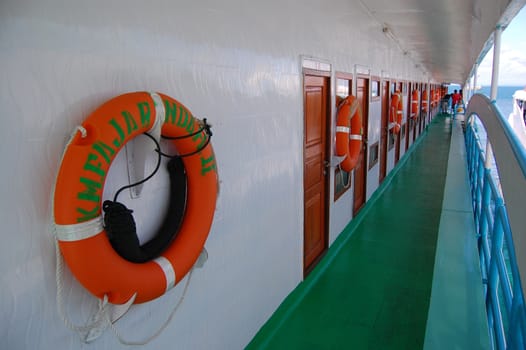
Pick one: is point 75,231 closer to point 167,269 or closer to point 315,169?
point 167,269

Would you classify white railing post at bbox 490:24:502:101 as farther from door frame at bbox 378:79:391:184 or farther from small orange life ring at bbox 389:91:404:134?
small orange life ring at bbox 389:91:404:134

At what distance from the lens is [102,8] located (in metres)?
1.13

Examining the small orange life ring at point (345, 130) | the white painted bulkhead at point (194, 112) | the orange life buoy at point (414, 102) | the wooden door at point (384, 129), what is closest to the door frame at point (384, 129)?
the wooden door at point (384, 129)

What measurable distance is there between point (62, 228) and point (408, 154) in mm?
9122

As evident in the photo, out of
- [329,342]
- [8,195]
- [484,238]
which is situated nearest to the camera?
[8,195]

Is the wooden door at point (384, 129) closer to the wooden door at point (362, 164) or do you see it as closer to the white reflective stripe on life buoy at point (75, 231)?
the wooden door at point (362, 164)

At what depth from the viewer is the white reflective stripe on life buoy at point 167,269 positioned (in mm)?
1216

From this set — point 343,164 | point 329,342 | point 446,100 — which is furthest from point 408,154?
point 446,100

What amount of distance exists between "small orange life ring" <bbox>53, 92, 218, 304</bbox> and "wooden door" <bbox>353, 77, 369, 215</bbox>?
3.30 meters

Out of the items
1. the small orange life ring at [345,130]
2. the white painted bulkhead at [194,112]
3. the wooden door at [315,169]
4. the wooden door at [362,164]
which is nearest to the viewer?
the white painted bulkhead at [194,112]

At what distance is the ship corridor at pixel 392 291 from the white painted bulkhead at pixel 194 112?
0.24 m

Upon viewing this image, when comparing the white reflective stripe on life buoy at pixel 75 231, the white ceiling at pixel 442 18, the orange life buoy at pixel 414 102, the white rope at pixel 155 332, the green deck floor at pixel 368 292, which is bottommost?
the green deck floor at pixel 368 292

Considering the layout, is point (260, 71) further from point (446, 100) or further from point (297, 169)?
point (446, 100)

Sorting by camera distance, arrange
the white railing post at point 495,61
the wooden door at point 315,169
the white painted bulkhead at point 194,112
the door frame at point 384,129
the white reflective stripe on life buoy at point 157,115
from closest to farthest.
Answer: the white painted bulkhead at point 194,112 → the white reflective stripe on life buoy at point 157,115 → the wooden door at point 315,169 → the white railing post at point 495,61 → the door frame at point 384,129
